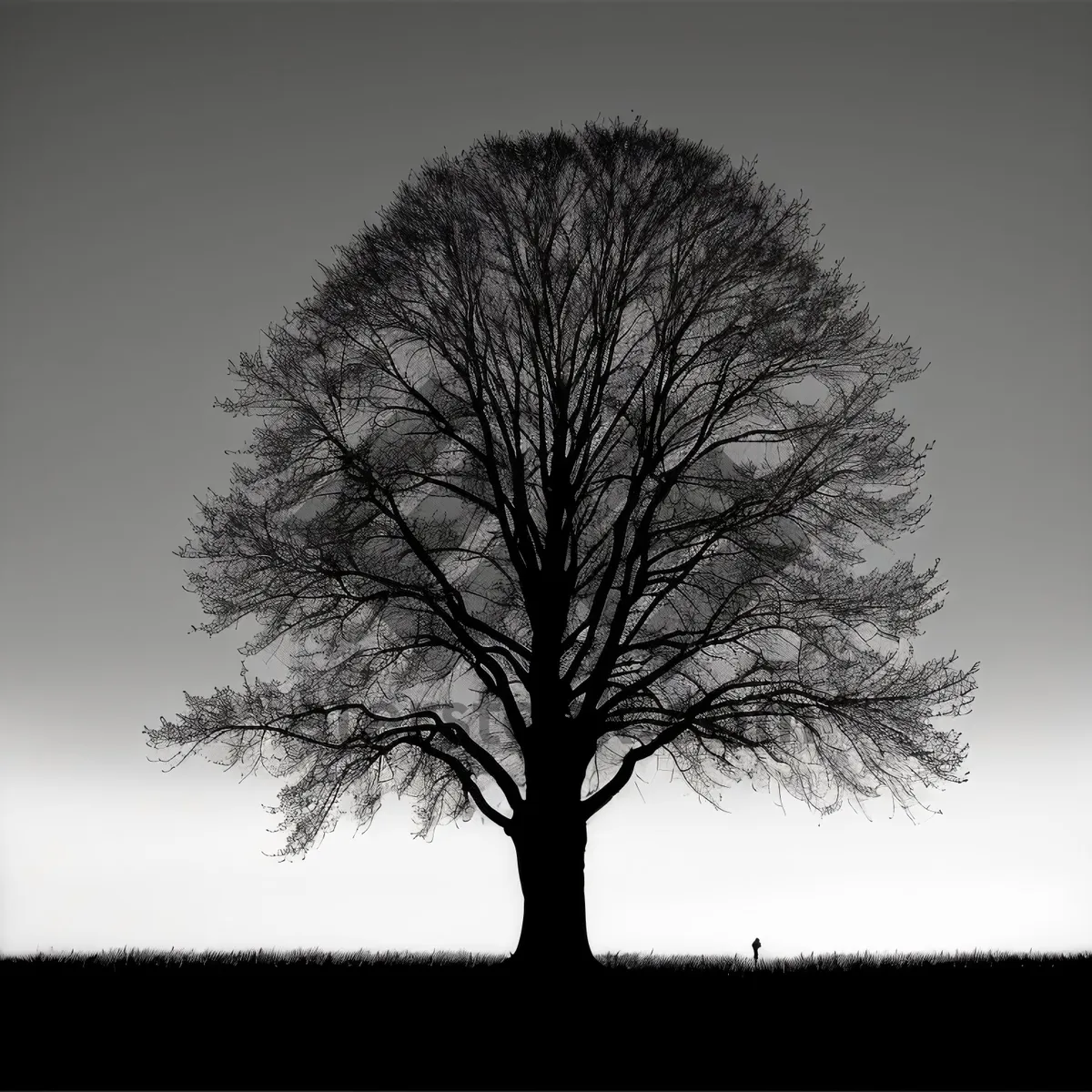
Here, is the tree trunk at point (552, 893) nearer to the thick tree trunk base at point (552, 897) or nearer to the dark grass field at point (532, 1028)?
the thick tree trunk base at point (552, 897)

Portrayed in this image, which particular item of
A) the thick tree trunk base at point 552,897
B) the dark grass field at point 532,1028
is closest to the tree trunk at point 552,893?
the thick tree trunk base at point 552,897

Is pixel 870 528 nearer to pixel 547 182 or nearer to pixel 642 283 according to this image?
pixel 642 283

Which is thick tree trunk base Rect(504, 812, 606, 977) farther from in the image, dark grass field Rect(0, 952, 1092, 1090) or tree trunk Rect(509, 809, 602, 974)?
dark grass field Rect(0, 952, 1092, 1090)

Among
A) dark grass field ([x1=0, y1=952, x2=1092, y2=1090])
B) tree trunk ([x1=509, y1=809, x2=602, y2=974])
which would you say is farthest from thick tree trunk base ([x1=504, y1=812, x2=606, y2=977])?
dark grass field ([x1=0, y1=952, x2=1092, y2=1090])

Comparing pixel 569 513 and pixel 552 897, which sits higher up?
pixel 569 513

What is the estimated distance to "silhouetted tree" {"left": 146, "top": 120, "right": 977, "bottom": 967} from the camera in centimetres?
1483

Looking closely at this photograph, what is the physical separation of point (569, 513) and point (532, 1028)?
26.5ft

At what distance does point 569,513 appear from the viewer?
619 inches

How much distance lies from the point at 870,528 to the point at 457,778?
7.28m

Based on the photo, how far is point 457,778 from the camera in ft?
50.9

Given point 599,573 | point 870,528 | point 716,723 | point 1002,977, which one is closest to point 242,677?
point 599,573

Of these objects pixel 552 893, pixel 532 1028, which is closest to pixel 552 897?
pixel 552 893

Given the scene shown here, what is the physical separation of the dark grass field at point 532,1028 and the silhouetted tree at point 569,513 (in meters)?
2.73

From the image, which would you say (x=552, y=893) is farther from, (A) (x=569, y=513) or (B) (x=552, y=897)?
(A) (x=569, y=513)
